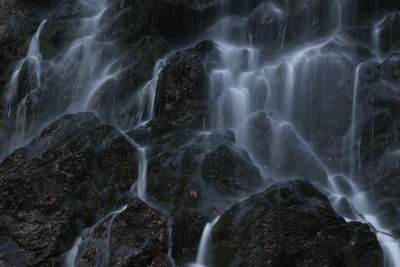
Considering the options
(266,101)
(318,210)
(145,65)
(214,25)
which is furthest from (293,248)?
(214,25)

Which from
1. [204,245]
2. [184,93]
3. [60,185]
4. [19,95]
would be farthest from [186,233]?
[19,95]

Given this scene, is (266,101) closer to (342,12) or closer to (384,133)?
(384,133)

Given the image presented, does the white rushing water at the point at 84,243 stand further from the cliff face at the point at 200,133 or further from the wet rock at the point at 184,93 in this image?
the wet rock at the point at 184,93

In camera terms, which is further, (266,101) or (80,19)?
(80,19)

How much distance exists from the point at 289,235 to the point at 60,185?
219 inches

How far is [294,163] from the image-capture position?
37.7 feet

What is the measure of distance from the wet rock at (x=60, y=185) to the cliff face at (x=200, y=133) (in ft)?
0.11

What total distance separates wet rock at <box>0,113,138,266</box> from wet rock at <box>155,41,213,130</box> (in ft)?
8.14

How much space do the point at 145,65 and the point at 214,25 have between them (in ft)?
19.2

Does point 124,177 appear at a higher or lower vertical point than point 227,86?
lower

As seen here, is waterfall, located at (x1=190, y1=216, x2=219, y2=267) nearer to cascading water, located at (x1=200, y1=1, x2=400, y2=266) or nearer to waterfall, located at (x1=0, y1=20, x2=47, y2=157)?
cascading water, located at (x1=200, y1=1, x2=400, y2=266)

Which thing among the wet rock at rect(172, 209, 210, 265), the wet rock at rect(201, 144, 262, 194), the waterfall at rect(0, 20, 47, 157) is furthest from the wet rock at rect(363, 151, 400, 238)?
the waterfall at rect(0, 20, 47, 157)

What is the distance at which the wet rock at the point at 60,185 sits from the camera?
27.2 ft

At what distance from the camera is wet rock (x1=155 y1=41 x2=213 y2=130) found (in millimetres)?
12938
